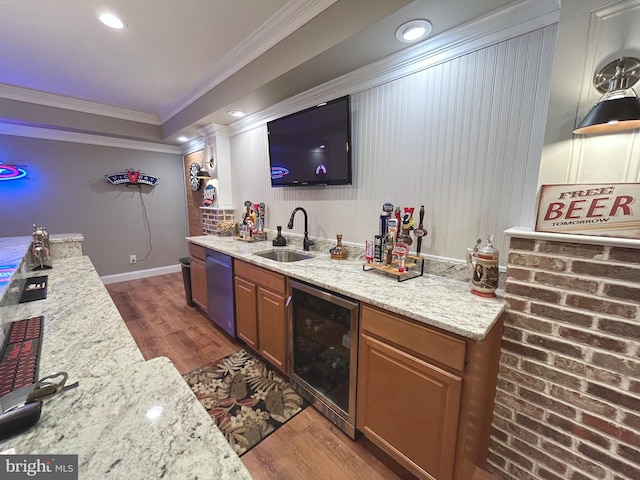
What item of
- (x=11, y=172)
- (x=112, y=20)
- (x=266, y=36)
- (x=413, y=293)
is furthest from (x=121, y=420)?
(x=11, y=172)

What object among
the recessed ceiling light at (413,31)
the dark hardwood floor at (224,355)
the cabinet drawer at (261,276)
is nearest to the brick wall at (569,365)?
the dark hardwood floor at (224,355)

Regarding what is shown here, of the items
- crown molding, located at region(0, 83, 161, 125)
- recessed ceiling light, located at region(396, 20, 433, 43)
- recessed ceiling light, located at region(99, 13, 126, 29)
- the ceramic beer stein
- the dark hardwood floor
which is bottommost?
the dark hardwood floor

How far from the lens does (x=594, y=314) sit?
1.05 metres

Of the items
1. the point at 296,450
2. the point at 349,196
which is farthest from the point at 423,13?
the point at 296,450

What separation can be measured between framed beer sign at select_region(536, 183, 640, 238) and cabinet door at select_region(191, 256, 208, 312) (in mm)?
2860

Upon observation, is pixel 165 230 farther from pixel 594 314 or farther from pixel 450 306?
pixel 594 314

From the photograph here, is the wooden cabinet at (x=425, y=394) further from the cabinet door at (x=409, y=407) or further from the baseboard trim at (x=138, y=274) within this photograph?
the baseboard trim at (x=138, y=274)

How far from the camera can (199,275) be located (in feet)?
9.93

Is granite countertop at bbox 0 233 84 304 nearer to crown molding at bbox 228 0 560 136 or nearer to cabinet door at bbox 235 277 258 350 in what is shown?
cabinet door at bbox 235 277 258 350

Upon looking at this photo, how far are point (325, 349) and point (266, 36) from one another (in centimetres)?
233

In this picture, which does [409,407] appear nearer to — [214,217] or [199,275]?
[199,275]

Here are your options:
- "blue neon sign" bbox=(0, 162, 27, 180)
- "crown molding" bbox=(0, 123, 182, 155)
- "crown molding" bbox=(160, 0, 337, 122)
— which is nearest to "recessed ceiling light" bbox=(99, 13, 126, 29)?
"crown molding" bbox=(160, 0, 337, 122)

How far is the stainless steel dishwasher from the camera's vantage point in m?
2.47

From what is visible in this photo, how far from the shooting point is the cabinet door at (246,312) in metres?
2.20
